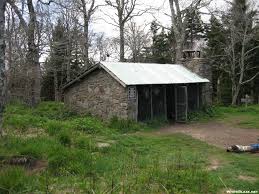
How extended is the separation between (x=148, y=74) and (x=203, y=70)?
5289 millimetres

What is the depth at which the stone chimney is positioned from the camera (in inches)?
827

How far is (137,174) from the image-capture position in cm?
626

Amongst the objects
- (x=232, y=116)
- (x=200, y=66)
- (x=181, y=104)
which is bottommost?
(x=232, y=116)

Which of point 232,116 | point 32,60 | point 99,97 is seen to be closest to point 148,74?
point 99,97

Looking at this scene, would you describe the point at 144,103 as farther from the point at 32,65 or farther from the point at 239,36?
the point at 239,36

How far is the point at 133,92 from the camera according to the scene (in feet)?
50.8

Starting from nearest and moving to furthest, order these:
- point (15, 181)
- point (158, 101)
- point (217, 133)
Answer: point (15, 181) < point (217, 133) < point (158, 101)

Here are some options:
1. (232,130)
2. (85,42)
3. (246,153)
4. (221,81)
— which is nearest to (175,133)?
(232,130)

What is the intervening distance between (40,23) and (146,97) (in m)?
7.56

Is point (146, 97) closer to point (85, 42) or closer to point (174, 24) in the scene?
point (174, 24)

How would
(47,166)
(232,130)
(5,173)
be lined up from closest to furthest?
(5,173) < (47,166) < (232,130)

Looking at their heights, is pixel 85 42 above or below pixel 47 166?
above

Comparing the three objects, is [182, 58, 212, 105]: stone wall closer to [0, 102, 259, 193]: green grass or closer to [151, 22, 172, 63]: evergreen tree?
[0, 102, 259, 193]: green grass

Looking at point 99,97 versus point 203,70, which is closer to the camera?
point 99,97
